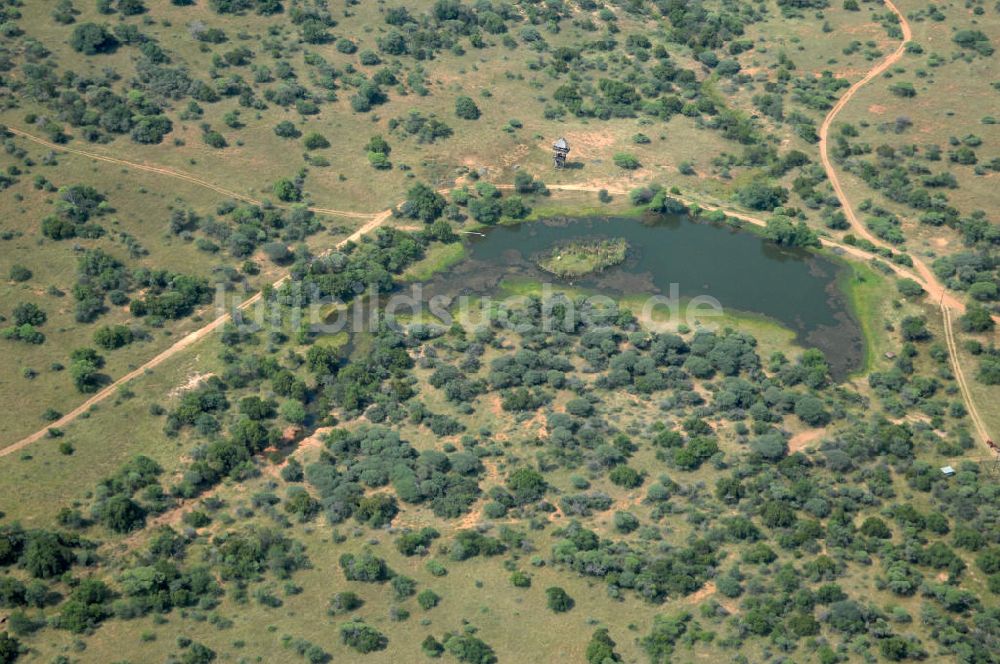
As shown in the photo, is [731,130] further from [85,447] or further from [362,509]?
[85,447]

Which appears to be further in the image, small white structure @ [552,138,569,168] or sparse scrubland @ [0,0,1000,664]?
small white structure @ [552,138,569,168]

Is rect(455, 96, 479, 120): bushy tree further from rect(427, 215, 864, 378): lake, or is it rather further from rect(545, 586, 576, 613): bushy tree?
rect(545, 586, 576, 613): bushy tree

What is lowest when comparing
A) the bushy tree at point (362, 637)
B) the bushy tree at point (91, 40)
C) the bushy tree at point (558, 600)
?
the bushy tree at point (362, 637)

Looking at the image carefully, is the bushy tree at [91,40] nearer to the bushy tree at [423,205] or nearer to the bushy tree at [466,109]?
the bushy tree at [466,109]

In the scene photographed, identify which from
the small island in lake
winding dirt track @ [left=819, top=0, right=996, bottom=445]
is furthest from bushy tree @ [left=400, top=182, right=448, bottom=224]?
winding dirt track @ [left=819, top=0, right=996, bottom=445]

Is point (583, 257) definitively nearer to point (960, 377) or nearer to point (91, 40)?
point (960, 377)

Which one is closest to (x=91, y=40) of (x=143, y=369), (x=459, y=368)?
(x=143, y=369)

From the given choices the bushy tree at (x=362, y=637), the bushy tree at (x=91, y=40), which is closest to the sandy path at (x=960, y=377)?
the bushy tree at (x=362, y=637)
